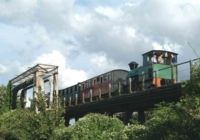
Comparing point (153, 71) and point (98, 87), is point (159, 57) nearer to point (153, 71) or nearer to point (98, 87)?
point (153, 71)

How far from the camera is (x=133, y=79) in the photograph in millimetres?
44469

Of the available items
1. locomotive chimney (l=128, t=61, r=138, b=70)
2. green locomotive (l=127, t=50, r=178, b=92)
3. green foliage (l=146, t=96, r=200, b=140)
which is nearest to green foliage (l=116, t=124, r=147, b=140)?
green foliage (l=146, t=96, r=200, b=140)

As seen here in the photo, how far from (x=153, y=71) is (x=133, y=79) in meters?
4.00

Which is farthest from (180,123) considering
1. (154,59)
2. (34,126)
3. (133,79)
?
(133,79)

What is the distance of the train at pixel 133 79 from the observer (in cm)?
4012

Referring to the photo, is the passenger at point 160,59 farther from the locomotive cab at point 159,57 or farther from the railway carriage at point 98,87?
the railway carriage at point 98,87

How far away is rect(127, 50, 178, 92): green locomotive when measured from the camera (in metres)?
40.1

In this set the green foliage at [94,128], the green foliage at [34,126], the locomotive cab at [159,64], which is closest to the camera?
the green foliage at [94,128]

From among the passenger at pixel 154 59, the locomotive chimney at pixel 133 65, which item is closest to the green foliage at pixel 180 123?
the passenger at pixel 154 59

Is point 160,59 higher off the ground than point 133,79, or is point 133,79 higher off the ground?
point 160,59

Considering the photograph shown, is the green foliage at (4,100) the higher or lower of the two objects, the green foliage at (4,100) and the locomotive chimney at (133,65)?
the lower

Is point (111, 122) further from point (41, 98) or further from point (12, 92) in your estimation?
point (12, 92)

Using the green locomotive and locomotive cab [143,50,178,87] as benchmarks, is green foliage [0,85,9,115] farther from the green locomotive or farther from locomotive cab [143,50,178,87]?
locomotive cab [143,50,178,87]

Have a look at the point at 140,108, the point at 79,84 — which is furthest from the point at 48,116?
the point at 79,84
